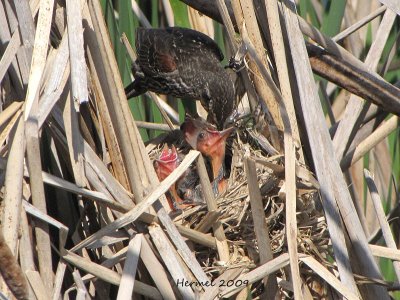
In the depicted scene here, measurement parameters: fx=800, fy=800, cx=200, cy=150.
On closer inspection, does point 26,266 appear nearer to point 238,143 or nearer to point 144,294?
point 144,294

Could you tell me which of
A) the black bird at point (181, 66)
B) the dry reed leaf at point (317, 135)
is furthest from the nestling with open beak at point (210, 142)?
the dry reed leaf at point (317, 135)

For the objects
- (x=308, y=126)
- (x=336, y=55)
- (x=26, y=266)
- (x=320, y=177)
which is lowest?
(x=26, y=266)

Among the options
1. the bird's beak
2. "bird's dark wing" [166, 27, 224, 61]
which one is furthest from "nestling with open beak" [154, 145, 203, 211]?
"bird's dark wing" [166, 27, 224, 61]

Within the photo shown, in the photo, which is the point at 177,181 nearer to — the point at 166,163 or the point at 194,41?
the point at 166,163

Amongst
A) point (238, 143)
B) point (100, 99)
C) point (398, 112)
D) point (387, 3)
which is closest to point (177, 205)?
point (238, 143)

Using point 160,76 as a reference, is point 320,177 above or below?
below

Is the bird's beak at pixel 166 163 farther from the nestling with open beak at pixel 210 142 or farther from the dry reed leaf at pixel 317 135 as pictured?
the dry reed leaf at pixel 317 135

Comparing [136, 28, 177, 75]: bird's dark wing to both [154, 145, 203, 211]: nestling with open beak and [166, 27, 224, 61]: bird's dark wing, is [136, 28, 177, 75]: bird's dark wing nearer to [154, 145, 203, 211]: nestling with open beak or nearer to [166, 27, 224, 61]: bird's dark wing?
[166, 27, 224, 61]: bird's dark wing
